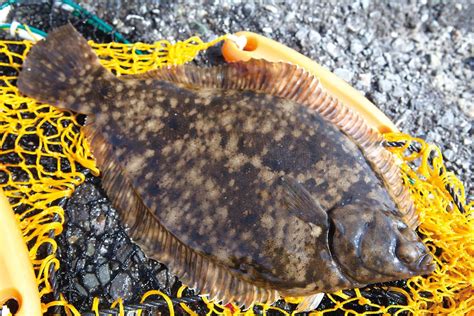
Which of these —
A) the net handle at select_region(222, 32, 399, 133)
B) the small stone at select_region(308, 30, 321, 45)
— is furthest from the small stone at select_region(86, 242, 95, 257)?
the small stone at select_region(308, 30, 321, 45)

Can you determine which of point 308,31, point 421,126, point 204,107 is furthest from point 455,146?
point 204,107

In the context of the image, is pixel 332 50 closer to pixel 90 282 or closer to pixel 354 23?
pixel 354 23

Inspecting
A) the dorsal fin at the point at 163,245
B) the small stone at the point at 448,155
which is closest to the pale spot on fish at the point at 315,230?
the dorsal fin at the point at 163,245

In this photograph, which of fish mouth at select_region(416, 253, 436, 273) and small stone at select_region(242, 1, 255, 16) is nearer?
fish mouth at select_region(416, 253, 436, 273)

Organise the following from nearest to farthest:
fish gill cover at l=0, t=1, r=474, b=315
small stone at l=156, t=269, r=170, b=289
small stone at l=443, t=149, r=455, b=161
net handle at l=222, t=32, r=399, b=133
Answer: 1. fish gill cover at l=0, t=1, r=474, b=315
2. small stone at l=156, t=269, r=170, b=289
3. net handle at l=222, t=32, r=399, b=133
4. small stone at l=443, t=149, r=455, b=161

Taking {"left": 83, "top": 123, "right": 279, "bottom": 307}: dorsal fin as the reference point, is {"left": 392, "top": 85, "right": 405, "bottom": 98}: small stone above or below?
above

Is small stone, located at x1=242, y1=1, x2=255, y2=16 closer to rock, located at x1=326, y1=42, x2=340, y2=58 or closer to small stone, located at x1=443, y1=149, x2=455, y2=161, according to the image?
rock, located at x1=326, y1=42, x2=340, y2=58

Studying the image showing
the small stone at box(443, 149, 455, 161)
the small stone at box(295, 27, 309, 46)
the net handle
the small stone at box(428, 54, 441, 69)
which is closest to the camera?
the net handle
